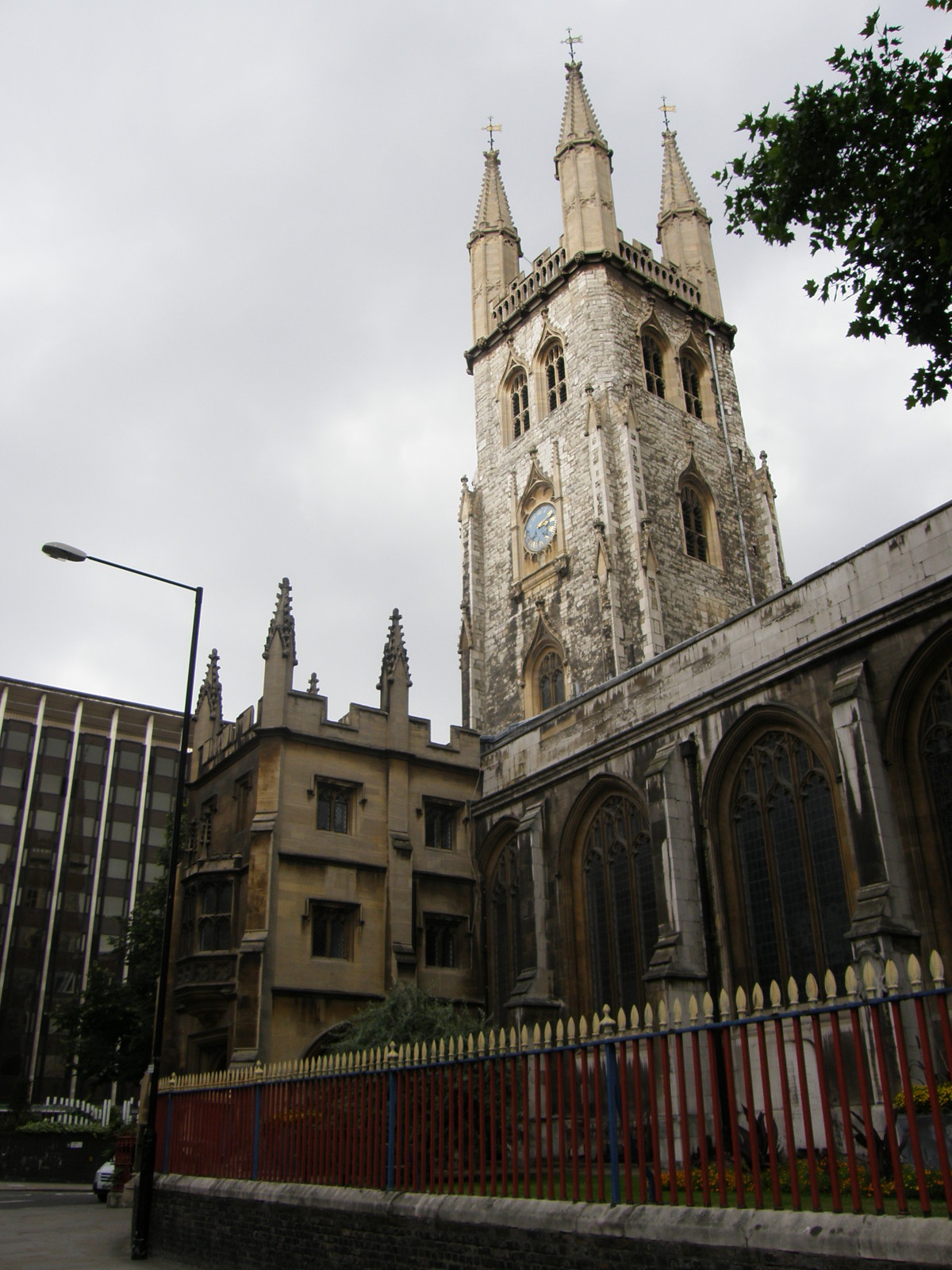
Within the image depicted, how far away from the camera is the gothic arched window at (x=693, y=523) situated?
134ft

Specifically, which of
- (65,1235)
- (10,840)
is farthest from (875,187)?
(10,840)

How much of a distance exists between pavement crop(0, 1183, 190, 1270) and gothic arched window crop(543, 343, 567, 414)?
104 ft

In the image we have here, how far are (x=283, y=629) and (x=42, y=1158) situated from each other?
2311cm

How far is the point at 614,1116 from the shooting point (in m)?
9.06

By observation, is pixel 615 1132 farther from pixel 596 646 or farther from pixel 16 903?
pixel 16 903

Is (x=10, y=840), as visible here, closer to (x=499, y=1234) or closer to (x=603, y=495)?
(x=603, y=495)

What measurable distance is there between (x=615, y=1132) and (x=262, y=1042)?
49.4 feet

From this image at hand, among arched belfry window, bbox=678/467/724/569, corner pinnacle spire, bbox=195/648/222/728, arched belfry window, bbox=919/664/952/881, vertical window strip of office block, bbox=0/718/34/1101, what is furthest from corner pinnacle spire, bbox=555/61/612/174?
vertical window strip of office block, bbox=0/718/34/1101

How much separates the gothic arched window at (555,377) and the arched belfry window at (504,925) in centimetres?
2204

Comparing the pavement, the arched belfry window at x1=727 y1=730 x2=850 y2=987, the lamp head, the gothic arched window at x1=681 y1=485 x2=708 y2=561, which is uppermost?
the gothic arched window at x1=681 y1=485 x2=708 y2=561

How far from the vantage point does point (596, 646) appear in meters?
36.7

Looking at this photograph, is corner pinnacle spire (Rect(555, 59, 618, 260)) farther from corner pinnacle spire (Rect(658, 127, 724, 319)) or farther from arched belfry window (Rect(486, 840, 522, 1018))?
arched belfry window (Rect(486, 840, 522, 1018))

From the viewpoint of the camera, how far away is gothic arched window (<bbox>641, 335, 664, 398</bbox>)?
43688mm

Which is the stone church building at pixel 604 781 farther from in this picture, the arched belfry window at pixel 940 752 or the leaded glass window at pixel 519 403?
the leaded glass window at pixel 519 403
